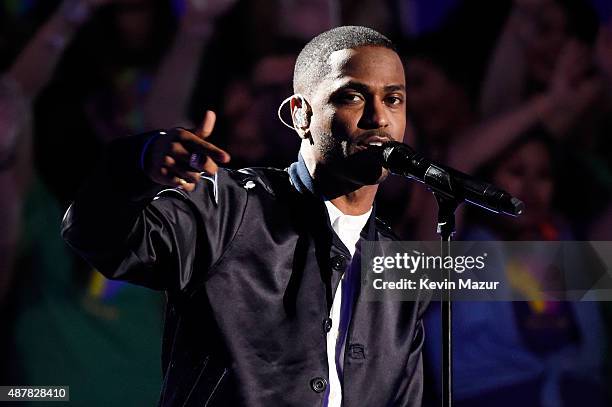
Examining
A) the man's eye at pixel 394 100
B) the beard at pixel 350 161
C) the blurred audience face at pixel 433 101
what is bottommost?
the beard at pixel 350 161

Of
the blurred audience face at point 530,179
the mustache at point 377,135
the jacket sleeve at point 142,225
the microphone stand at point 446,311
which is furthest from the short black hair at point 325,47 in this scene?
the blurred audience face at point 530,179

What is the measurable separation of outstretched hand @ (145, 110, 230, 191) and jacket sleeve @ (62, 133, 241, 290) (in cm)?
10

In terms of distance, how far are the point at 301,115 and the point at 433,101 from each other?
1.64 meters

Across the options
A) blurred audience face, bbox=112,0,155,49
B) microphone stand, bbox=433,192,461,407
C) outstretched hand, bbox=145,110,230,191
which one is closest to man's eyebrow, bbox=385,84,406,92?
microphone stand, bbox=433,192,461,407

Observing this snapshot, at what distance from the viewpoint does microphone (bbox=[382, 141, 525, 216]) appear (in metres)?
1.73

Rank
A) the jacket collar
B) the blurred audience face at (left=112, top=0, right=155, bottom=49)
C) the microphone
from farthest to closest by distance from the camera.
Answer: the blurred audience face at (left=112, top=0, right=155, bottom=49) < the jacket collar < the microphone

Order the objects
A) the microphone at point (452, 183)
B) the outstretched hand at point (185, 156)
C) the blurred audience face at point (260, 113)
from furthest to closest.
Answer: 1. the blurred audience face at point (260, 113)
2. the microphone at point (452, 183)
3. the outstretched hand at point (185, 156)

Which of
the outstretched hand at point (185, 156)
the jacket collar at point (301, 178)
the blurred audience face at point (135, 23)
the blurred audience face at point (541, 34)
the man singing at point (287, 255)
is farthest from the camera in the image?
the blurred audience face at point (541, 34)

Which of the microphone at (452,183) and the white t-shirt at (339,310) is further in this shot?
the white t-shirt at (339,310)

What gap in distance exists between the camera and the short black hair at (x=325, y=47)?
89.4 inches

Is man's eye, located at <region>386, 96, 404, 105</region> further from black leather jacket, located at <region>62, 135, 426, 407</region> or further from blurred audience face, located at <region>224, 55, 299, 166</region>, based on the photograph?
blurred audience face, located at <region>224, 55, 299, 166</region>

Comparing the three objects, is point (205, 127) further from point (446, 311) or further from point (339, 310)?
point (339, 310)

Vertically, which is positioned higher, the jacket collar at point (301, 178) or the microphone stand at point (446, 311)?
the jacket collar at point (301, 178)

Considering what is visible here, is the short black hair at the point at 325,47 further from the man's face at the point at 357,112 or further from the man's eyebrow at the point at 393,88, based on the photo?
the man's eyebrow at the point at 393,88
